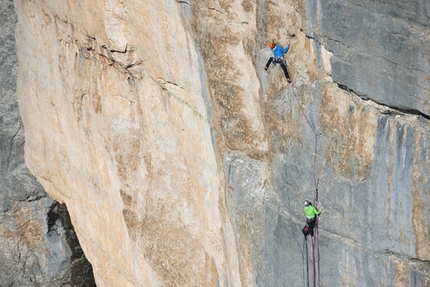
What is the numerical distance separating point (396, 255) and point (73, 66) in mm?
6289

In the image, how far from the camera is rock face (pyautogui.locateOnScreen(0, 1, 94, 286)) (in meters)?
14.3

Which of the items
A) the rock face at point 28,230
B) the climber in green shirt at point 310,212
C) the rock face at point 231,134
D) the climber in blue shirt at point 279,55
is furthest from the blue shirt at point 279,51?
the rock face at point 28,230

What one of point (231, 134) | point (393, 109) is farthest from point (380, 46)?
point (231, 134)

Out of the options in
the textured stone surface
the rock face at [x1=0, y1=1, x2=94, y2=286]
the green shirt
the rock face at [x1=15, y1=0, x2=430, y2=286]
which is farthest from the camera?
the rock face at [x1=0, y1=1, x2=94, y2=286]

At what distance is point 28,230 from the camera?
14.8 metres

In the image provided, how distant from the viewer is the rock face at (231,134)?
26.0ft

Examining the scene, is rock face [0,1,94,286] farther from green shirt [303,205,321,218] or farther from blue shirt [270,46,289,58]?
blue shirt [270,46,289,58]

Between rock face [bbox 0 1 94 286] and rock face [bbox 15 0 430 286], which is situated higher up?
rock face [bbox 15 0 430 286]

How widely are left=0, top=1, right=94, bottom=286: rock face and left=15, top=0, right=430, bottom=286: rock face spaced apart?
1.85 feet

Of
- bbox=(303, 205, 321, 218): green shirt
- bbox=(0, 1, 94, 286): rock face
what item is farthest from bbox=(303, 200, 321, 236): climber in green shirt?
bbox=(0, 1, 94, 286): rock face

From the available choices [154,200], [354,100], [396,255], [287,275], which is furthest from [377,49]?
[154,200]

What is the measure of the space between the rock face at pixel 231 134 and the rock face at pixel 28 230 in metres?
0.56

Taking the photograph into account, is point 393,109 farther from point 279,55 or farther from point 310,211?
point 310,211

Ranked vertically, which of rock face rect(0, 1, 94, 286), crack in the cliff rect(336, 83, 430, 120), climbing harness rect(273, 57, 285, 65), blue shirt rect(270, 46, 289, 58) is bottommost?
rock face rect(0, 1, 94, 286)
